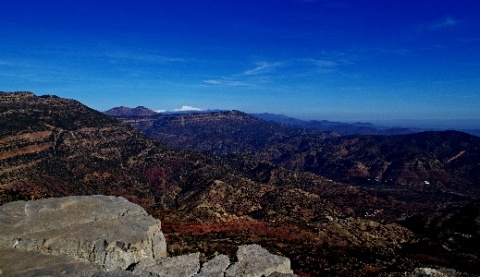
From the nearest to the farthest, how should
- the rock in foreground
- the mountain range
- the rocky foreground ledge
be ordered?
the rocky foreground ledge → the rock in foreground → the mountain range

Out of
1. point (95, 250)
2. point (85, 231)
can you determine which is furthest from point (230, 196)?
point (95, 250)

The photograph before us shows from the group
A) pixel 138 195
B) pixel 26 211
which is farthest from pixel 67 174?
pixel 26 211

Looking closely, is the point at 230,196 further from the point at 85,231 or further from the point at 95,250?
the point at 95,250

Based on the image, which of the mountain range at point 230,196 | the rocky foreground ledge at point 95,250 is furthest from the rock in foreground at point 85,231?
the mountain range at point 230,196

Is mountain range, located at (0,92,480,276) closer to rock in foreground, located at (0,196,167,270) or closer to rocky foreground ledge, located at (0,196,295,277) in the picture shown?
rock in foreground, located at (0,196,167,270)

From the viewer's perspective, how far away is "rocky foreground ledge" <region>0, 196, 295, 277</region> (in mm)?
16031

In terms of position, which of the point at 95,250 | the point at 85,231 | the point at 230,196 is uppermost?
the point at 85,231

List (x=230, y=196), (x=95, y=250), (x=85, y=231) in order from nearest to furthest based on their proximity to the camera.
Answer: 1. (x=95, y=250)
2. (x=85, y=231)
3. (x=230, y=196)

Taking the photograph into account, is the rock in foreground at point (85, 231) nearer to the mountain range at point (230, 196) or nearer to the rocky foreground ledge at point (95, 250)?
the rocky foreground ledge at point (95, 250)

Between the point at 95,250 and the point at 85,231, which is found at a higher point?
the point at 85,231

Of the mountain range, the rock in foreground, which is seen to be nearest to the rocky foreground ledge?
the rock in foreground

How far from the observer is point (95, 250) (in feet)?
56.0

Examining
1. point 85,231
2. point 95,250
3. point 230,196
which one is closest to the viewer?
point 95,250

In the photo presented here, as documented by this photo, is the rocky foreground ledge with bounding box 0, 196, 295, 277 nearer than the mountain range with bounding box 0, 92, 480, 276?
Yes
